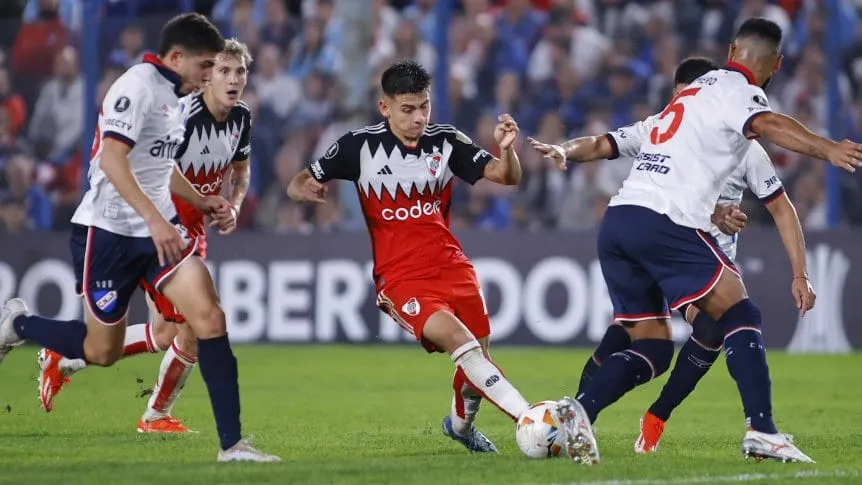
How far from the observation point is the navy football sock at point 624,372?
681 cm

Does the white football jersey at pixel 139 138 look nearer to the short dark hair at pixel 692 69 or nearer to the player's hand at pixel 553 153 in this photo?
the player's hand at pixel 553 153

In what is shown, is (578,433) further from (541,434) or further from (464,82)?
(464,82)

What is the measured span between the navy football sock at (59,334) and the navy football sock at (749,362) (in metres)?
3.37

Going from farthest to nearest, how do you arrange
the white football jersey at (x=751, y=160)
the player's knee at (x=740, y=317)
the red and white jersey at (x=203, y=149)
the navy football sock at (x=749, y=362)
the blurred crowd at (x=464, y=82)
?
the blurred crowd at (x=464, y=82), the red and white jersey at (x=203, y=149), the white football jersey at (x=751, y=160), the player's knee at (x=740, y=317), the navy football sock at (x=749, y=362)

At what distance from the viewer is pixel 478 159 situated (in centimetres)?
777

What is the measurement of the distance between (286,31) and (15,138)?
3.51 m

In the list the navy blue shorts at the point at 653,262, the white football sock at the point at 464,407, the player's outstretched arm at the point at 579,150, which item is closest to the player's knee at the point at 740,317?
the navy blue shorts at the point at 653,262

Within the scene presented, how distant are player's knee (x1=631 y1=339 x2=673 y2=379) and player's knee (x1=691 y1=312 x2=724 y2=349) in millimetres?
346

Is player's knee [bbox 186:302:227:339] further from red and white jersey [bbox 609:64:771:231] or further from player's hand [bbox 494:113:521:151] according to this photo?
red and white jersey [bbox 609:64:771:231]

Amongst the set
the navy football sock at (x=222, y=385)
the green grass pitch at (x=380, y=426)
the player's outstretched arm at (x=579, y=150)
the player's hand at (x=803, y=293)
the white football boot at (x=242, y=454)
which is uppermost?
the player's outstretched arm at (x=579, y=150)

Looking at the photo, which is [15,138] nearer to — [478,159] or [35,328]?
[35,328]

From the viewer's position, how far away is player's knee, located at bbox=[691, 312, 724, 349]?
7.34 m

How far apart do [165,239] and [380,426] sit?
276cm

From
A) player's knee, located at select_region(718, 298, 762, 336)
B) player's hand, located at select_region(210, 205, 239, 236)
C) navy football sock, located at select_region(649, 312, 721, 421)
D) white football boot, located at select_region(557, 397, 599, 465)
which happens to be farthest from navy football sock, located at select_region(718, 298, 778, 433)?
player's hand, located at select_region(210, 205, 239, 236)
